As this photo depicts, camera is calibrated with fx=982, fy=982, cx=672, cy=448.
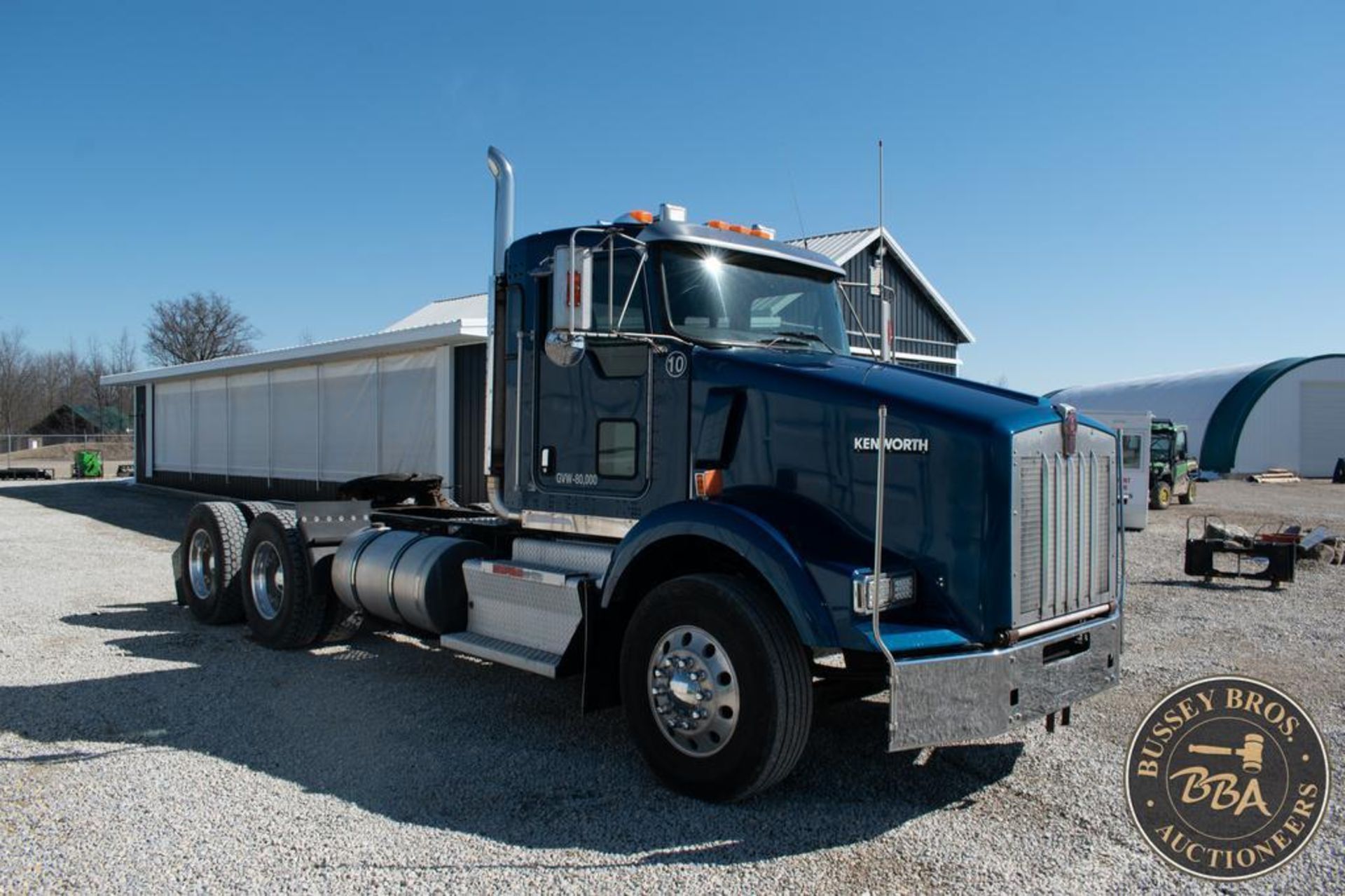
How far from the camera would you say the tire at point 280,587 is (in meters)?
7.43

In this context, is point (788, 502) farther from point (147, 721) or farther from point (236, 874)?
point (147, 721)

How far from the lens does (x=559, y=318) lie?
4.63 meters

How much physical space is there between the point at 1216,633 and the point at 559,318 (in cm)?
693

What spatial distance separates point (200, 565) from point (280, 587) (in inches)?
65.5

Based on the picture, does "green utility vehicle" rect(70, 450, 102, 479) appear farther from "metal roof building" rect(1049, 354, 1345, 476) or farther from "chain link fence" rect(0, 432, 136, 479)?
"metal roof building" rect(1049, 354, 1345, 476)

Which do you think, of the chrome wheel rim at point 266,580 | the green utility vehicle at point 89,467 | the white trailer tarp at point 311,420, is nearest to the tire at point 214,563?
the chrome wheel rim at point 266,580

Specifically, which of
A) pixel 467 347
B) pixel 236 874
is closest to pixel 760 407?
pixel 236 874

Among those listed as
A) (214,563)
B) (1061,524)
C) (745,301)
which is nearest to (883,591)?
(1061,524)

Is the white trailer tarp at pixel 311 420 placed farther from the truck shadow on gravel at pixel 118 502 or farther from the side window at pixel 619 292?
the side window at pixel 619 292

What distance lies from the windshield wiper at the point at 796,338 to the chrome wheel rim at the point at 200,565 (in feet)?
19.4

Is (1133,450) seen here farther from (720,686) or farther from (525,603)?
(720,686)

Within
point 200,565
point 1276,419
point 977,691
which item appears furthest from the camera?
point 1276,419

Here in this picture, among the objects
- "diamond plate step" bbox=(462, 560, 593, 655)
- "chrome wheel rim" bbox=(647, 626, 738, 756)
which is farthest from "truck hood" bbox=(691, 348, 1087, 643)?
"diamond plate step" bbox=(462, 560, 593, 655)

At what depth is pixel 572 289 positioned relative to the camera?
15.1 ft
